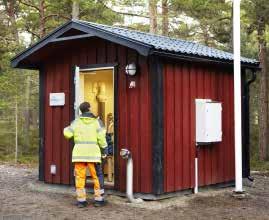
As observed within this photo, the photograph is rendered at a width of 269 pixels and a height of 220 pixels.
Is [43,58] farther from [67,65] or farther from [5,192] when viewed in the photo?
[5,192]

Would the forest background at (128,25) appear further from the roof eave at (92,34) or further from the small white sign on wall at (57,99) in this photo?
the roof eave at (92,34)

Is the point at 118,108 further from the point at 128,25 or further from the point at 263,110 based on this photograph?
the point at 128,25

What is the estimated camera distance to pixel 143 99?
905cm

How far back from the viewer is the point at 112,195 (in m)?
9.34

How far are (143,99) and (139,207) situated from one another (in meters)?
1.94

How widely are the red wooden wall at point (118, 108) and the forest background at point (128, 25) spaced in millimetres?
8381

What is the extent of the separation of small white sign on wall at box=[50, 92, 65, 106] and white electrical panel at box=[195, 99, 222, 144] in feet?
9.10

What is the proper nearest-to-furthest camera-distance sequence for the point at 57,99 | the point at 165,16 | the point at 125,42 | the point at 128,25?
the point at 125,42 < the point at 57,99 < the point at 165,16 < the point at 128,25

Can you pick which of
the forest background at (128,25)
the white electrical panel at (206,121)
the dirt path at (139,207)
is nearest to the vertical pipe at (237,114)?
the dirt path at (139,207)

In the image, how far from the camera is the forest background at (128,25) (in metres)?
20.0

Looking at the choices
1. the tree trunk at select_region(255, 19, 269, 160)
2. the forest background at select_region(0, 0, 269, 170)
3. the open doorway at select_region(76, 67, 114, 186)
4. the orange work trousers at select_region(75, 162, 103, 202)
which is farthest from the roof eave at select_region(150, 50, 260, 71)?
the tree trunk at select_region(255, 19, 269, 160)

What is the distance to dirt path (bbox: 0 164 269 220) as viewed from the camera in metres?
7.74

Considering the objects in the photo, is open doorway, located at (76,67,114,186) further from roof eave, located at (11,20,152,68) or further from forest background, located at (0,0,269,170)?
forest background, located at (0,0,269,170)

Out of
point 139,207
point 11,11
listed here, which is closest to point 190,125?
point 139,207
